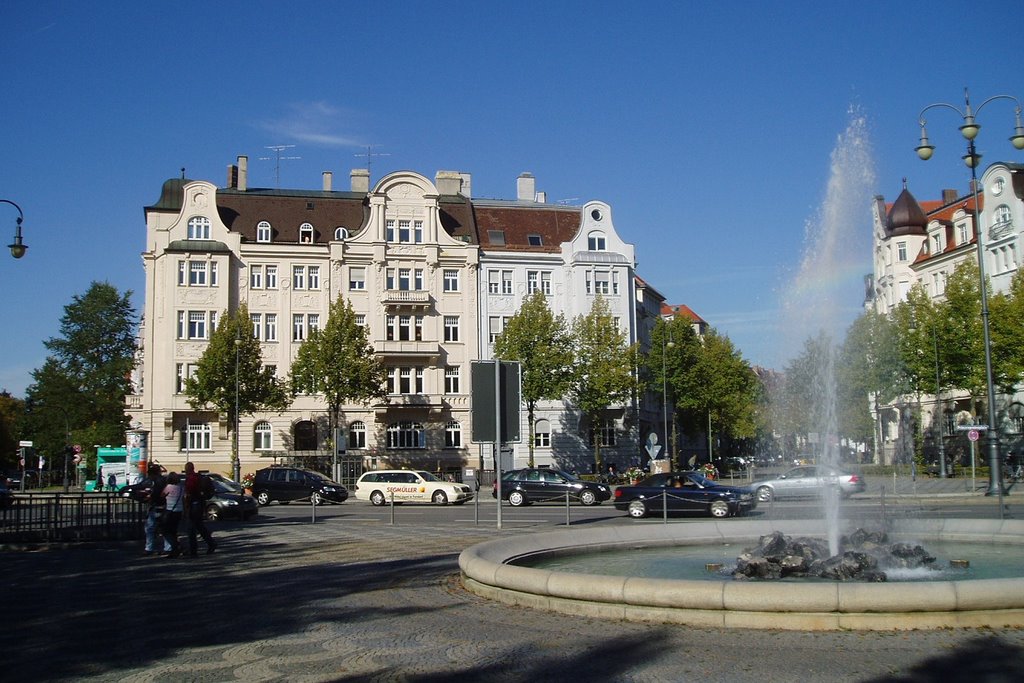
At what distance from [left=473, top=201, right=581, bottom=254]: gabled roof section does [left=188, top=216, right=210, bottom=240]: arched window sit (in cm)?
1813

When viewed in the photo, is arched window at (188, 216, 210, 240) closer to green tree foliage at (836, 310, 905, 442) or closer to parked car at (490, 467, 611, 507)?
parked car at (490, 467, 611, 507)

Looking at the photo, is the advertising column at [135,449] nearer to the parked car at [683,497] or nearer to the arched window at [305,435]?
the arched window at [305,435]

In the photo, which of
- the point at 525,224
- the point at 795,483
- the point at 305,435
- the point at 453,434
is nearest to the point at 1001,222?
the point at 525,224

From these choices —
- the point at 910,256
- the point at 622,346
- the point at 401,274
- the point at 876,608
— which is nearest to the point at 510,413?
the point at 876,608

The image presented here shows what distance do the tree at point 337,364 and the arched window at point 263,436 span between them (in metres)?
5.47

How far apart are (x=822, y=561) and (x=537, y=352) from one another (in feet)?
148

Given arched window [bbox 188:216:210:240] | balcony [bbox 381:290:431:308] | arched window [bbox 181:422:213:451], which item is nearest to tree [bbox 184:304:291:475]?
arched window [bbox 181:422:213:451]

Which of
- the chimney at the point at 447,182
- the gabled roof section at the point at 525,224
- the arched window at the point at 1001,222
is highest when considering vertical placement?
the chimney at the point at 447,182

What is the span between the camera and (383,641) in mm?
9977

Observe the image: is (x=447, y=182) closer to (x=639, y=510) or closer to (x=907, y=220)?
(x=907, y=220)

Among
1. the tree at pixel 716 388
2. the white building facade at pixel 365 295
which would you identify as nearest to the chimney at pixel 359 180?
the white building facade at pixel 365 295

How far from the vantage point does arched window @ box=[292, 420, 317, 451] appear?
201ft

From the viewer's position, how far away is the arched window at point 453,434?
62.3m

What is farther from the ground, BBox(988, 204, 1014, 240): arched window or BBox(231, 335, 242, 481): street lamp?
BBox(988, 204, 1014, 240): arched window
